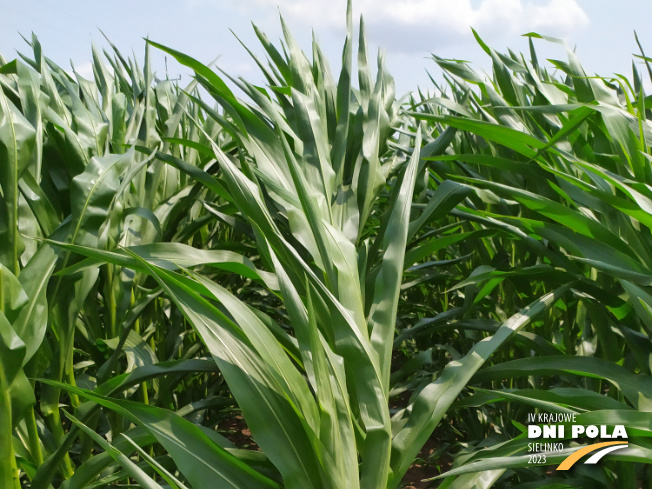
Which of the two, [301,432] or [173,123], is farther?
[173,123]

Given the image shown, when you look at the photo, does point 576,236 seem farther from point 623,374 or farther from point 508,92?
point 508,92

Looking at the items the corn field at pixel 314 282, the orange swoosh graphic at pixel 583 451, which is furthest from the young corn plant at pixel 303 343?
the orange swoosh graphic at pixel 583 451

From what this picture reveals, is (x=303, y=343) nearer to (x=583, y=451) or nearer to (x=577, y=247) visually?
(x=583, y=451)

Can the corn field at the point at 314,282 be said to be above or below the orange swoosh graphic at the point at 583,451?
above

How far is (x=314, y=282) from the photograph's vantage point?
62 cm

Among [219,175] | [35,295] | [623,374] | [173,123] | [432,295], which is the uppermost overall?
[173,123]

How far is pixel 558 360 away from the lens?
32.6 inches

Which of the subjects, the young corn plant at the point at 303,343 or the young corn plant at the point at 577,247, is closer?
the young corn plant at the point at 303,343

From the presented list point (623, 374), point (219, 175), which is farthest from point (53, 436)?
point (623, 374)

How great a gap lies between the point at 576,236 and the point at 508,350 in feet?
1.98

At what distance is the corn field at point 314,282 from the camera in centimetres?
61

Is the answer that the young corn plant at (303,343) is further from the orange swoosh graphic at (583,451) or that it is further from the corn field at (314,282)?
the orange swoosh graphic at (583,451)

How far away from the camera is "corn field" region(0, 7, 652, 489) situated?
607 mm

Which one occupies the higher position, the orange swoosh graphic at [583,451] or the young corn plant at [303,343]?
the young corn plant at [303,343]
